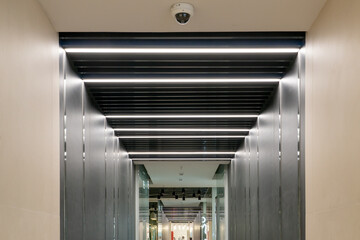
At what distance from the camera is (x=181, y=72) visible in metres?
7.87

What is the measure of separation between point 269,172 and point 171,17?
420 cm

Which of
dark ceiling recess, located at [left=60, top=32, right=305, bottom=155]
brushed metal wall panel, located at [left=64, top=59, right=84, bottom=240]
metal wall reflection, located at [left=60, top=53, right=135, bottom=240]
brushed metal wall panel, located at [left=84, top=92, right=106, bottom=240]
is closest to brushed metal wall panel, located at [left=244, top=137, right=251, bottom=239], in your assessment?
dark ceiling recess, located at [left=60, top=32, right=305, bottom=155]

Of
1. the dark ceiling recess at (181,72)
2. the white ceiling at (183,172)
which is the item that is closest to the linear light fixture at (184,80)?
the dark ceiling recess at (181,72)

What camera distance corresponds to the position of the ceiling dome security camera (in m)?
5.49

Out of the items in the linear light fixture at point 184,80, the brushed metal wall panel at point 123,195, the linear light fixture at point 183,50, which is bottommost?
the brushed metal wall panel at point 123,195

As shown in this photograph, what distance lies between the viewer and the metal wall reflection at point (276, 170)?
6.89 meters

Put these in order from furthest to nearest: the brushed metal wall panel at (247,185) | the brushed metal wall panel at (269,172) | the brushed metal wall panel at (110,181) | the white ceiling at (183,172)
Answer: the white ceiling at (183,172) → the brushed metal wall panel at (247,185) → the brushed metal wall panel at (110,181) → the brushed metal wall panel at (269,172)
